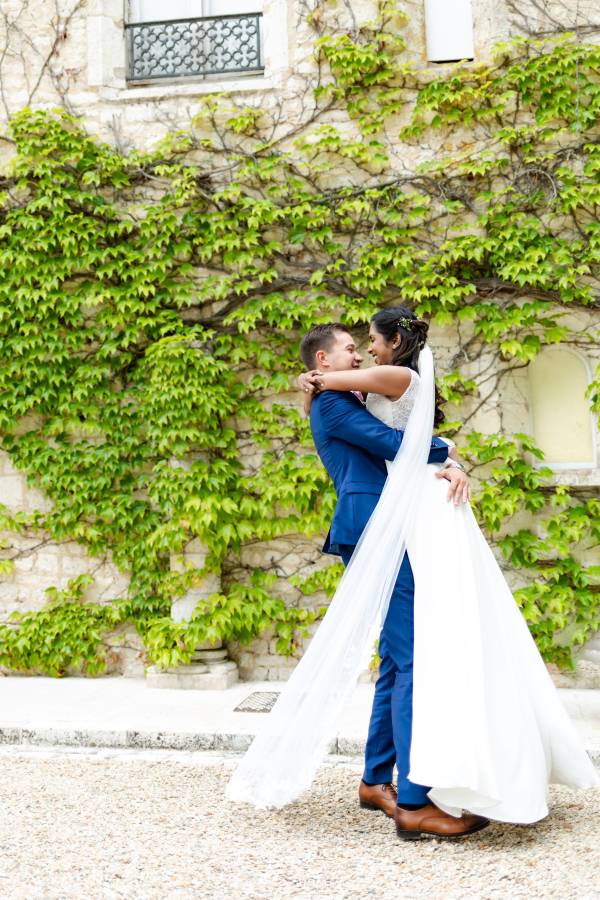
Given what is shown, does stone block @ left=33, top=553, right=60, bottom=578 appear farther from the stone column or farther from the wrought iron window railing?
the wrought iron window railing

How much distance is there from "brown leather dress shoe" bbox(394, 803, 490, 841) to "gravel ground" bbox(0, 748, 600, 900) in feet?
0.12

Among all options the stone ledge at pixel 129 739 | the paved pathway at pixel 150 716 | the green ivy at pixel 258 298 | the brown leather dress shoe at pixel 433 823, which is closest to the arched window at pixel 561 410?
the green ivy at pixel 258 298

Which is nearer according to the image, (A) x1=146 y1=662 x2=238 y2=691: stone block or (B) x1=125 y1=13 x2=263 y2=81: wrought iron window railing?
(A) x1=146 y1=662 x2=238 y2=691: stone block

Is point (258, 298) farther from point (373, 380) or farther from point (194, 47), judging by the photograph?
point (373, 380)

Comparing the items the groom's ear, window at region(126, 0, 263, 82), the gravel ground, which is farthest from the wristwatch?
window at region(126, 0, 263, 82)

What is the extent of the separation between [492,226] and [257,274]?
1.67 meters

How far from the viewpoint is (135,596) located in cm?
655

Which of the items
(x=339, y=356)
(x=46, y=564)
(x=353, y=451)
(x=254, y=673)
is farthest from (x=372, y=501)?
(x=46, y=564)

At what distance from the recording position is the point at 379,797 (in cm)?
343

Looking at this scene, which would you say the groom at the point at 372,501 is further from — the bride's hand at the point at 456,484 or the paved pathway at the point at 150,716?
the paved pathway at the point at 150,716

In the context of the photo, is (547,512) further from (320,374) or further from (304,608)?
(320,374)

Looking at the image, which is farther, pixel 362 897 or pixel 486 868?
pixel 486 868

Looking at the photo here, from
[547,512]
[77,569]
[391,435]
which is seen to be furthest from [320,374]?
[77,569]

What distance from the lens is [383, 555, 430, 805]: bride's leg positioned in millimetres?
3143
